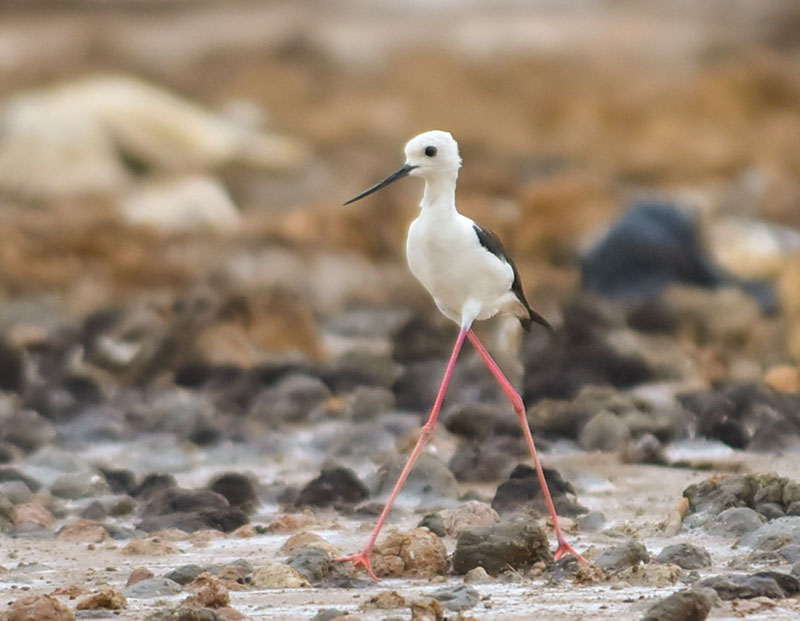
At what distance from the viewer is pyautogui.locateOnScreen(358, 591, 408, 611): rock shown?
5.16 meters

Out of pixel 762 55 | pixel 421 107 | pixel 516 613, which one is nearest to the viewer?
pixel 516 613

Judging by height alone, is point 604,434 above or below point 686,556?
above

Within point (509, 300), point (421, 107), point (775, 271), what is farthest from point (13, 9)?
point (509, 300)

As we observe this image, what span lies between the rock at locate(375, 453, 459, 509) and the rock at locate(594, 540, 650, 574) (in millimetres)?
1534

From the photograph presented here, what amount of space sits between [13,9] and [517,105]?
2208 centimetres

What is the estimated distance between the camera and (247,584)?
5.60 m

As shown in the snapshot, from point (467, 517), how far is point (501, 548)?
30.6 inches

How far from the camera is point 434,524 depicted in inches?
251

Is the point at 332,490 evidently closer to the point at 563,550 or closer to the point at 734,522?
the point at 563,550

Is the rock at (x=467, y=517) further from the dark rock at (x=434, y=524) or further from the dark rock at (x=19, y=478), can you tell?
the dark rock at (x=19, y=478)

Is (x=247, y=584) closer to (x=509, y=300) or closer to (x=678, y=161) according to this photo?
(x=509, y=300)

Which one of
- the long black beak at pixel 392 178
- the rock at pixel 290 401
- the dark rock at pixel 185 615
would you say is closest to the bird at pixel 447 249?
the long black beak at pixel 392 178

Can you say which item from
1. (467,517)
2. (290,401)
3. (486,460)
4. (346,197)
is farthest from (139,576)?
(346,197)

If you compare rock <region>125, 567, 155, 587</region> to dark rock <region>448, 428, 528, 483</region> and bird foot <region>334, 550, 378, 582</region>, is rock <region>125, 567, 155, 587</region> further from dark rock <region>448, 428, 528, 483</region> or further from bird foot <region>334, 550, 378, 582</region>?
dark rock <region>448, 428, 528, 483</region>
